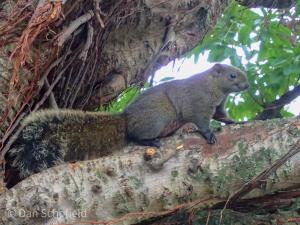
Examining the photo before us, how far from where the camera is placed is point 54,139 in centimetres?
274

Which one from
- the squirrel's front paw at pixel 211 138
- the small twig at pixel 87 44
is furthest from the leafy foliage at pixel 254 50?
the squirrel's front paw at pixel 211 138

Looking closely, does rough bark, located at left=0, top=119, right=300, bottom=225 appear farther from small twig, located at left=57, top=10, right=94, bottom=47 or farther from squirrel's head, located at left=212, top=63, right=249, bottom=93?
squirrel's head, located at left=212, top=63, right=249, bottom=93

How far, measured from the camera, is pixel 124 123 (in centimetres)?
321

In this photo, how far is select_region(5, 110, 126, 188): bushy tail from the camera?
2.67m

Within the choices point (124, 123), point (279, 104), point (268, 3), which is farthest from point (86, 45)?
point (268, 3)

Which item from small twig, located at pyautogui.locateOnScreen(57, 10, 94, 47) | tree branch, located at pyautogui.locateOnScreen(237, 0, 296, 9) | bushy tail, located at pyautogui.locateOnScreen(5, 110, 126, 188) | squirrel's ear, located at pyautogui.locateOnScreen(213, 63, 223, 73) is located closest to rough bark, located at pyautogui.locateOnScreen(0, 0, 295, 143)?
small twig, located at pyautogui.locateOnScreen(57, 10, 94, 47)

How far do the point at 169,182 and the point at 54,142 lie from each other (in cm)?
63

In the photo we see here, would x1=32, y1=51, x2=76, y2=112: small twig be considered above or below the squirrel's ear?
below

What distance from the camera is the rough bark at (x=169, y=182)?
228cm

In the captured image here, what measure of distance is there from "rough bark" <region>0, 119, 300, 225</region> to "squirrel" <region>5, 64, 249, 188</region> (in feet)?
0.45

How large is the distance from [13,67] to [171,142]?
34.7 inches

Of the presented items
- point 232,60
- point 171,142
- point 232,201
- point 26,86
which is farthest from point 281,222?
point 232,60

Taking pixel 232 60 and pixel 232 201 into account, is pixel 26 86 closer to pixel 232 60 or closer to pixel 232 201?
pixel 232 201

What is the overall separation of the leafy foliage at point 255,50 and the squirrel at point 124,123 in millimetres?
184
